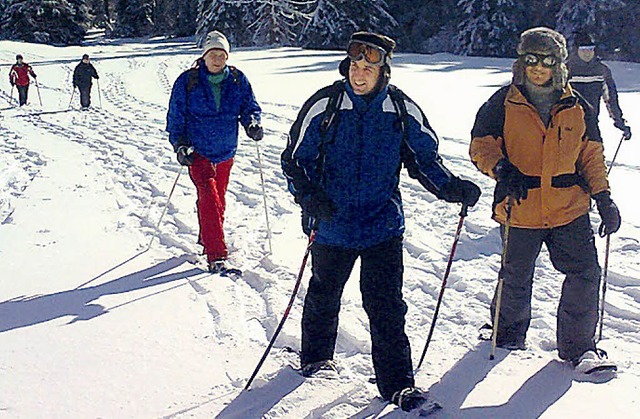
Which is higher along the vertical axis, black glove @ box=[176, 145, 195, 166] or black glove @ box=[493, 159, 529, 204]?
black glove @ box=[493, 159, 529, 204]

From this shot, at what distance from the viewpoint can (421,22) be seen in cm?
3841

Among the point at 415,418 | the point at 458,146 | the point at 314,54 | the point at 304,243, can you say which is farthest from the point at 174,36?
the point at 415,418

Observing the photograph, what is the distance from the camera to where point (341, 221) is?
3.55 metres

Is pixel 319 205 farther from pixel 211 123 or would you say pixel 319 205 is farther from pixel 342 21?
pixel 342 21

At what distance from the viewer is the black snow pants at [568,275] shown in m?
3.87

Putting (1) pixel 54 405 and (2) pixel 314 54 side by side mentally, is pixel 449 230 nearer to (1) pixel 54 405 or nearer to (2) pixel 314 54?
(1) pixel 54 405

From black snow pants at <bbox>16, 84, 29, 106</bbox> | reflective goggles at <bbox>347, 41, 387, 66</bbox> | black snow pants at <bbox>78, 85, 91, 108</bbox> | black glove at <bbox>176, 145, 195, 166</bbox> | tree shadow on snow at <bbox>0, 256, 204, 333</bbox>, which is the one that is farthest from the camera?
black snow pants at <bbox>16, 84, 29, 106</bbox>

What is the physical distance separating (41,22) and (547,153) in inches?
2045

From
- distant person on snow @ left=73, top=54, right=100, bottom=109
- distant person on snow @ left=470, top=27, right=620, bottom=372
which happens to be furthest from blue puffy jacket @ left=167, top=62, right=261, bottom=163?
distant person on snow @ left=73, top=54, right=100, bottom=109

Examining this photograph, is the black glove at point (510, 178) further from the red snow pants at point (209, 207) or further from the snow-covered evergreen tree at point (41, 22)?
the snow-covered evergreen tree at point (41, 22)

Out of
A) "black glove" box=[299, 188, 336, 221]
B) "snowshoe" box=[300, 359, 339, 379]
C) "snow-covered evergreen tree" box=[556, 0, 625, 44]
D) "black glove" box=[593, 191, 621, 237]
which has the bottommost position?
"snowshoe" box=[300, 359, 339, 379]

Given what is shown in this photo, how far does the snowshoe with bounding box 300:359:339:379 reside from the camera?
12.8 ft

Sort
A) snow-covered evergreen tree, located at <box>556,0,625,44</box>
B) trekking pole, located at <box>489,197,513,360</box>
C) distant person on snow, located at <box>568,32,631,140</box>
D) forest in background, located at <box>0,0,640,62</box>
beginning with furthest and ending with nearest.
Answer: forest in background, located at <box>0,0,640,62</box> → snow-covered evergreen tree, located at <box>556,0,625,44</box> → distant person on snow, located at <box>568,32,631,140</box> → trekking pole, located at <box>489,197,513,360</box>

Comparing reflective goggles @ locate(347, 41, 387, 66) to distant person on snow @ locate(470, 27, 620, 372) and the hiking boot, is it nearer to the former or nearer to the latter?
distant person on snow @ locate(470, 27, 620, 372)
